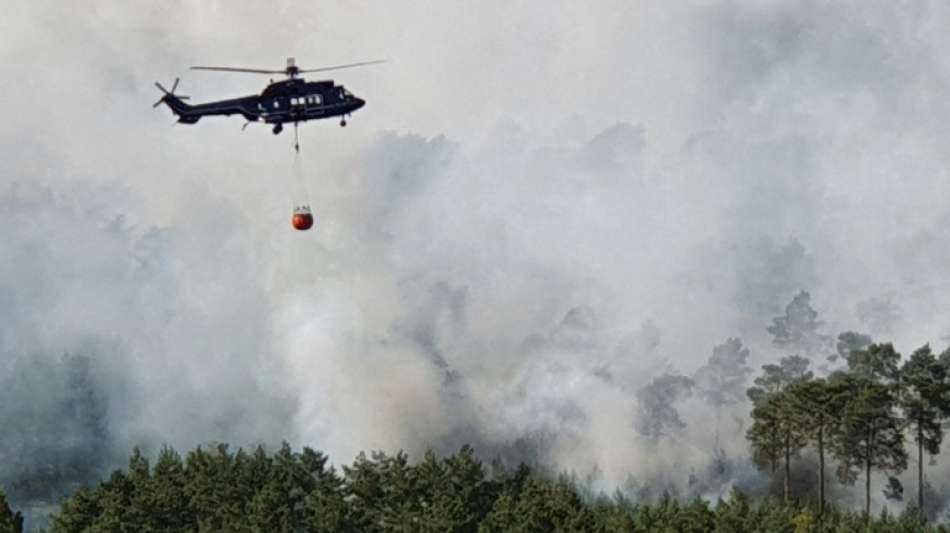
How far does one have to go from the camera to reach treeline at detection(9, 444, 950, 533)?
4739 inches

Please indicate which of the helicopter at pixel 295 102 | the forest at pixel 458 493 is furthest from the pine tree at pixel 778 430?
the helicopter at pixel 295 102

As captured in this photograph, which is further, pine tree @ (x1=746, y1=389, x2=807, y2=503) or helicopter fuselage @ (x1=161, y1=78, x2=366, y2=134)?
pine tree @ (x1=746, y1=389, x2=807, y2=503)

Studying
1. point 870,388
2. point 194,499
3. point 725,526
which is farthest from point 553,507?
point 870,388

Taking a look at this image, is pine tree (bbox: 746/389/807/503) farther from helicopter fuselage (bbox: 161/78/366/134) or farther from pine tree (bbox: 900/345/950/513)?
helicopter fuselage (bbox: 161/78/366/134)

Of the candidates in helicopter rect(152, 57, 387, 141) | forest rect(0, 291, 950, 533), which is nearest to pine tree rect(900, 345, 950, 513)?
forest rect(0, 291, 950, 533)

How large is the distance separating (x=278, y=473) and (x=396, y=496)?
11.9m

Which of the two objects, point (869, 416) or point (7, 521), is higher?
point (869, 416)

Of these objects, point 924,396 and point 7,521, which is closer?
point 7,521

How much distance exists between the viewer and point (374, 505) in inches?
5182

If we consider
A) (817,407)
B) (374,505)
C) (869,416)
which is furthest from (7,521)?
(869,416)

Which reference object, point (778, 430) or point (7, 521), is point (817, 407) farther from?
point (7, 521)

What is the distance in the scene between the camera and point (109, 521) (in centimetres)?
13288

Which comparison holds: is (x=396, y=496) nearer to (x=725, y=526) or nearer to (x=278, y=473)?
(x=278, y=473)

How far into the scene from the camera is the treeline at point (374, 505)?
120 m
